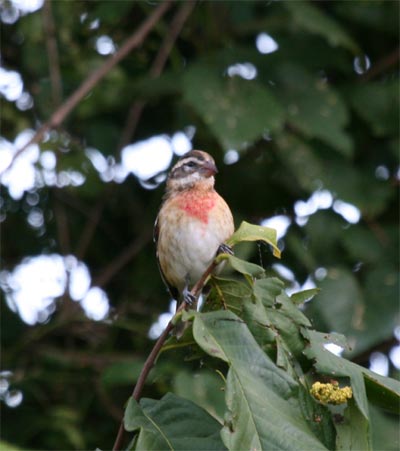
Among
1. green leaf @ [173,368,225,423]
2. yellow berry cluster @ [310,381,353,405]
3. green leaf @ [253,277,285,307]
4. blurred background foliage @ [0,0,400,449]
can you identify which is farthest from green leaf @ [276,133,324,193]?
yellow berry cluster @ [310,381,353,405]

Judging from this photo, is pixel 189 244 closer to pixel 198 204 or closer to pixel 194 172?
pixel 198 204

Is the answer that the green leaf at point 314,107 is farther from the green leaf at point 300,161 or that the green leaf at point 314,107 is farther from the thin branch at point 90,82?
the thin branch at point 90,82

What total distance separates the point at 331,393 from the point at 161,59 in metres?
4.49

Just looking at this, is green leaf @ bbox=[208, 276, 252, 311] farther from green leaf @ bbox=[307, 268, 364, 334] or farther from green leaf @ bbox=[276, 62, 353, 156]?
green leaf @ bbox=[276, 62, 353, 156]

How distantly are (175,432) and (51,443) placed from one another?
3.74m

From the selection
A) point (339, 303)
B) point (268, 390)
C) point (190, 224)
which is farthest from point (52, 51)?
point (268, 390)

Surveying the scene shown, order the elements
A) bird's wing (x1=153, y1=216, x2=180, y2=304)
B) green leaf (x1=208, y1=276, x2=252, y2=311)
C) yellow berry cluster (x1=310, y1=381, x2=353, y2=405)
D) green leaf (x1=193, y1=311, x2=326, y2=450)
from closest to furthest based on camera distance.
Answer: green leaf (x1=193, y1=311, x2=326, y2=450)
yellow berry cluster (x1=310, y1=381, x2=353, y2=405)
green leaf (x1=208, y1=276, x2=252, y2=311)
bird's wing (x1=153, y1=216, x2=180, y2=304)

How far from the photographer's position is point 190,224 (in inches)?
215

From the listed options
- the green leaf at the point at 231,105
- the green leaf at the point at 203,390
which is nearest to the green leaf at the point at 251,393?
the green leaf at the point at 203,390

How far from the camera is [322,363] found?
3.15 meters

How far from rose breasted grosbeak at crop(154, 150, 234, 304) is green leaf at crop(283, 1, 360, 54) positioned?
3.76 feet

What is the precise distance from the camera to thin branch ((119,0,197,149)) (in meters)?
7.02

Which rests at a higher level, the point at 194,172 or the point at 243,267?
the point at 243,267

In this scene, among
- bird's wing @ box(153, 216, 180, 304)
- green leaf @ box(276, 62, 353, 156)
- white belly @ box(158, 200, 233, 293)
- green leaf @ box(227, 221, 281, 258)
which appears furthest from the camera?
green leaf @ box(276, 62, 353, 156)
